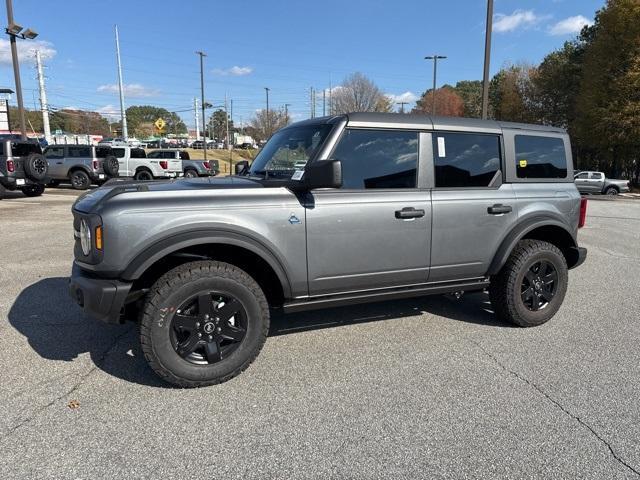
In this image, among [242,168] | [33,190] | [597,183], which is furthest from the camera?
[597,183]

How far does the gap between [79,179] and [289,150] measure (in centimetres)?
1920

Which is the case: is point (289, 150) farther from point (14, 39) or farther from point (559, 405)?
point (14, 39)

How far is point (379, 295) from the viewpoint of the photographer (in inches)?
151

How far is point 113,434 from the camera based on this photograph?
2.71 m

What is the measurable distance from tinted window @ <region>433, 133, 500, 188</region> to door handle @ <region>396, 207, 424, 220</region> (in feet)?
1.15

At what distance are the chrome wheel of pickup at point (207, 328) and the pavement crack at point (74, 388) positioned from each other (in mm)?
Answer: 787

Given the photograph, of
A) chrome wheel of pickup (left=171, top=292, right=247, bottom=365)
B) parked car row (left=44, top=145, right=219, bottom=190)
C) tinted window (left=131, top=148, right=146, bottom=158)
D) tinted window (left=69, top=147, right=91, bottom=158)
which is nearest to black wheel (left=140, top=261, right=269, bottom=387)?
chrome wheel of pickup (left=171, top=292, right=247, bottom=365)

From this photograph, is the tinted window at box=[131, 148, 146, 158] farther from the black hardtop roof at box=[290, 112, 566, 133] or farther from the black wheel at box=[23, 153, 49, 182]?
the black hardtop roof at box=[290, 112, 566, 133]

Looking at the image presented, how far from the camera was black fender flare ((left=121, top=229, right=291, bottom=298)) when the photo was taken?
10.00ft

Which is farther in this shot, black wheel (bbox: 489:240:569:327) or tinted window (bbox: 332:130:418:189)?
black wheel (bbox: 489:240:569:327)

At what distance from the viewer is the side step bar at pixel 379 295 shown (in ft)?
11.8

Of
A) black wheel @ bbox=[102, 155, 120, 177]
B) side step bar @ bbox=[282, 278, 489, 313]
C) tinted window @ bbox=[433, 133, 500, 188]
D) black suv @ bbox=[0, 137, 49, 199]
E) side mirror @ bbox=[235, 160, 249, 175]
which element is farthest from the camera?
black wheel @ bbox=[102, 155, 120, 177]

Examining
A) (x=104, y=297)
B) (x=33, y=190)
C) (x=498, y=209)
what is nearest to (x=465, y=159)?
(x=498, y=209)

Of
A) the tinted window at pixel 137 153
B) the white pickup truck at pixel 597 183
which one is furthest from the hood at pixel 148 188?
the white pickup truck at pixel 597 183
